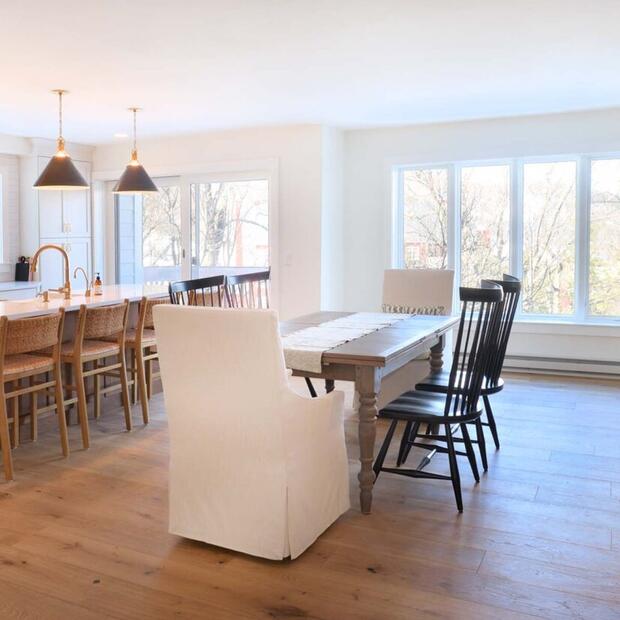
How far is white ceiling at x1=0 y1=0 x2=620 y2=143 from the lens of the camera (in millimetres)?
3395

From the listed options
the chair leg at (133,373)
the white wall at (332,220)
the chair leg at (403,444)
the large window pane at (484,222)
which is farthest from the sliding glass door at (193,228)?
the chair leg at (403,444)

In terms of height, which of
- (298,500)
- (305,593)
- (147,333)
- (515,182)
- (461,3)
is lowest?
(305,593)

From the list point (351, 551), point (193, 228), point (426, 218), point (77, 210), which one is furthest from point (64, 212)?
point (351, 551)

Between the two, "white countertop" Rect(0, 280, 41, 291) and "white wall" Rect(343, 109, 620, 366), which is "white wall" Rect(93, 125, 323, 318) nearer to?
"white wall" Rect(343, 109, 620, 366)

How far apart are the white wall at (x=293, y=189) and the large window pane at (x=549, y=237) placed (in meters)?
2.03

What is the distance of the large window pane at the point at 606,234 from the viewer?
6.04m

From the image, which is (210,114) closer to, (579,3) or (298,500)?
(579,3)

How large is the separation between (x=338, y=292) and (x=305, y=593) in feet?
15.8

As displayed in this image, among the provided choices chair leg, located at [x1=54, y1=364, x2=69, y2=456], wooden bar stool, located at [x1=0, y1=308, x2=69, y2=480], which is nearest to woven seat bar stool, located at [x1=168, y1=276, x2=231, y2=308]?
wooden bar stool, located at [x1=0, y1=308, x2=69, y2=480]

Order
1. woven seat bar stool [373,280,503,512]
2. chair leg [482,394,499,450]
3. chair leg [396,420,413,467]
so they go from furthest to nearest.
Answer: chair leg [482,394,499,450] < chair leg [396,420,413,467] < woven seat bar stool [373,280,503,512]

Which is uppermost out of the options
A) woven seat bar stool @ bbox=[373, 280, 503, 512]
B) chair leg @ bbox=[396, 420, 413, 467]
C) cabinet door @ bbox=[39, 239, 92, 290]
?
cabinet door @ bbox=[39, 239, 92, 290]

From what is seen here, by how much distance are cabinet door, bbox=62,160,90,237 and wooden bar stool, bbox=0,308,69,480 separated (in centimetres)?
400

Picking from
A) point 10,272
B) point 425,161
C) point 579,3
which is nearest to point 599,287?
point 425,161

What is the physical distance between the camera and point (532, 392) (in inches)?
213
